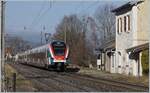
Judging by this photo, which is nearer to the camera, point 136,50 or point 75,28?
point 136,50

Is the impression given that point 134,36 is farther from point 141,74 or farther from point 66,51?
point 66,51

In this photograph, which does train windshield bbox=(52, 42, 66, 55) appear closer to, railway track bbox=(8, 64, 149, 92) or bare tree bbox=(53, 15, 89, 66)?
railway track bbox=(8, 64, 149, 92)

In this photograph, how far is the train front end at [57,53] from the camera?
54716 mm

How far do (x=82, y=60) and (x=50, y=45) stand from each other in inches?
1217

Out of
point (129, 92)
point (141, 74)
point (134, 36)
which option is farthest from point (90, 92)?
point (134, 36)

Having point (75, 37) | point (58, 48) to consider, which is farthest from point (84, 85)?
point (75, 37)

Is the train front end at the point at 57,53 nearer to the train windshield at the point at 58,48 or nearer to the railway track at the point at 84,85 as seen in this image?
the train windshield at the point at 58,48

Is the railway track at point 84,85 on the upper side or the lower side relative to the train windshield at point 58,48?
lower

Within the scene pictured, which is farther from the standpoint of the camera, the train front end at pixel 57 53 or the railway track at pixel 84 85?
the train front end at pixel 57 53

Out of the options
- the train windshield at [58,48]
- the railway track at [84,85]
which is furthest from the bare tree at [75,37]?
the railway track at [84,85]

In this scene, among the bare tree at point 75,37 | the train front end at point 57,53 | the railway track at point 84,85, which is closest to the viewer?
the railway track at point 84,85

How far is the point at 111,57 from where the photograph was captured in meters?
58.8

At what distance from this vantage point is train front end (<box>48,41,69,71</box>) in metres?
54.7

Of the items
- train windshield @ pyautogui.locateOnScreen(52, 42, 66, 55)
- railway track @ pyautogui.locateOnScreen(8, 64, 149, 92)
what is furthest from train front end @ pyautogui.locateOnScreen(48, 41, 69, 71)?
railway track @ pyautogui.locateOnScreen(8, 64, 149, 92)
